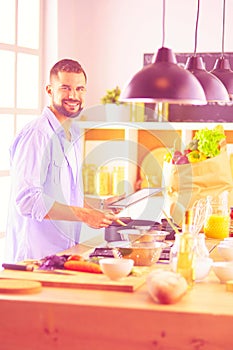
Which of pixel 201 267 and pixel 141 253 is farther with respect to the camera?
pixel 141 253

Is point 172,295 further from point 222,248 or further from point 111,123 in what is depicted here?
point 111,123

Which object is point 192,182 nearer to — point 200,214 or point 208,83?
point 200,214

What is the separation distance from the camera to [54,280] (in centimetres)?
269

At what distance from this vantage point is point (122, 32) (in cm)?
622

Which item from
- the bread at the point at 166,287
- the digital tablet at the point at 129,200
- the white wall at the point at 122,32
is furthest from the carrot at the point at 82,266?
the white wall at the point at 122,32

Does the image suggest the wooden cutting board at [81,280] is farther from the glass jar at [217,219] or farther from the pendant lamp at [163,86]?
the glass jar at [217,219]

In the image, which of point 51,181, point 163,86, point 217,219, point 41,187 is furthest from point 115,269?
point 217,219

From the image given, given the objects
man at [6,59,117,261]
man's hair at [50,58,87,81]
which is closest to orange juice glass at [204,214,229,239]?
man at [6,59,117,261]

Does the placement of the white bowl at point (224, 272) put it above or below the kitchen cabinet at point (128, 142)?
below

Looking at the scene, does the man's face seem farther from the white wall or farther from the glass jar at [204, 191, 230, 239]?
the white wall

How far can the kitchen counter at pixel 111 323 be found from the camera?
2312 millimetres

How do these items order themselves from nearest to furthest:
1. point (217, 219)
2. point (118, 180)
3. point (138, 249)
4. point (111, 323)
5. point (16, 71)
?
point (111, 323) < point (138, 249) < point (217, 219) < point (16, 71) < point (118, 180)

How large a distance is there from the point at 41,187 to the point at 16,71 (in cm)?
222

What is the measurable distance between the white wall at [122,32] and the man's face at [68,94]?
2082mm
